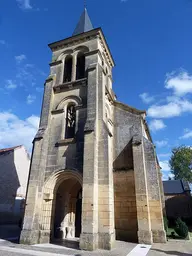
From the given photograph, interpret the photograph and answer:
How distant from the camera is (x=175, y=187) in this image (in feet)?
89.9

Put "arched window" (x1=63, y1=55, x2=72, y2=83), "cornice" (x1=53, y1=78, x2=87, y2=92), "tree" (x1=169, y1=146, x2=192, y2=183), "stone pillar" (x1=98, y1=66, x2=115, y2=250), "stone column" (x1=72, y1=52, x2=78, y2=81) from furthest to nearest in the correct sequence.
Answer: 1. "tree" (x1=169, y1=146, x2=192, y2=183)
2. "arched window" (x1=63, y1=55, x2=72, y2=83)
3. "stone column" (x1=72, y1=52, x2=78, y2=81)
4. "cornice" (x1=53, y1=78, x2=87, y2=92)
5. "stone pillar" (x1=98, y1=66, x2=115, y2=250)

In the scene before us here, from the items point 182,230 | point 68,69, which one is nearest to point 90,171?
point 182,230

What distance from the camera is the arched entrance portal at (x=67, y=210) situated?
34.5ft

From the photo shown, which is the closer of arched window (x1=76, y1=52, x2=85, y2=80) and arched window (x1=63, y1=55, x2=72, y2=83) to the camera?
arched window (x1=76, y1=52, x2=85, y2=80)

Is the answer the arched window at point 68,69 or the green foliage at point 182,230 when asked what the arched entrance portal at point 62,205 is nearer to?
the green foliage at point 182,230

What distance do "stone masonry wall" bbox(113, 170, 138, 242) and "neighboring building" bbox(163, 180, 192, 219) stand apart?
60.0 feet

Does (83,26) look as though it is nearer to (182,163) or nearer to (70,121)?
(70,121)

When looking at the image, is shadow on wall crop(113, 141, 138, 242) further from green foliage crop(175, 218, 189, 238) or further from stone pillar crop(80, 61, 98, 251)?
green foliage crop(175, 218, 189, 238)

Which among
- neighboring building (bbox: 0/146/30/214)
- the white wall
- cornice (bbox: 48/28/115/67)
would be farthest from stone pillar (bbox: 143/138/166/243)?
the white wall

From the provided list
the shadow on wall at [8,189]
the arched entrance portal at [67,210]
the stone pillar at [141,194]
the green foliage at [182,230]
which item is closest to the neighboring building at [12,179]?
the shadow on wall at [8,189]

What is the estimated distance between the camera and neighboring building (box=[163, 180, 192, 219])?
24234mm

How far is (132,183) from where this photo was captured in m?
10.1

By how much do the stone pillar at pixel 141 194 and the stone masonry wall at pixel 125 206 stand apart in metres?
0.50

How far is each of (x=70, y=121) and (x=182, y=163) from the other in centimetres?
2864
